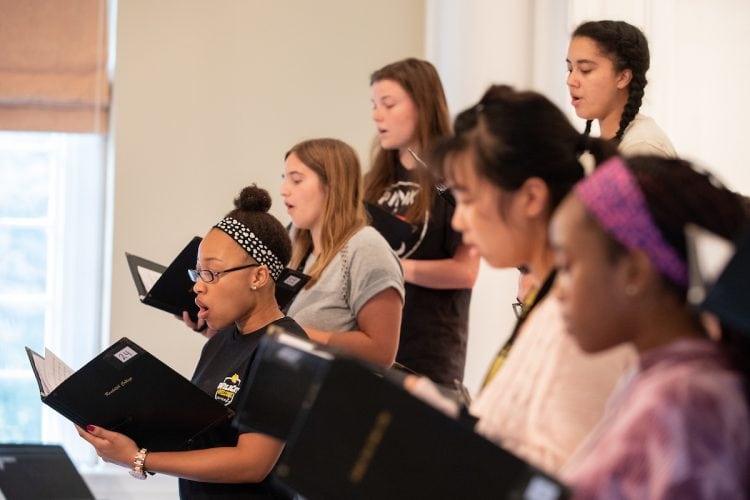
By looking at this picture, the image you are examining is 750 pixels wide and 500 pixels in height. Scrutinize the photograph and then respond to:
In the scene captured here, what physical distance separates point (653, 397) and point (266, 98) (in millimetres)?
3585

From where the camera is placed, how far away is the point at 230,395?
2387 millimetres

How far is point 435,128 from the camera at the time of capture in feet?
11.0

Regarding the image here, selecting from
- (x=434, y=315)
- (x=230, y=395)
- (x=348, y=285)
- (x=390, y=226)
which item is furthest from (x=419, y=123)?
(x=230, y=395)

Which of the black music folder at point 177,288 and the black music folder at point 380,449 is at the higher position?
the black music folder at point 380,449

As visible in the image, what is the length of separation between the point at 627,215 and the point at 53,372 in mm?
1655

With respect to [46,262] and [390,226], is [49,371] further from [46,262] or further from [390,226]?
[46,262]

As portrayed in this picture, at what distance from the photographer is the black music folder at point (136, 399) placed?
2246 mm

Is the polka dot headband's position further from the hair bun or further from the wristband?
the wristband

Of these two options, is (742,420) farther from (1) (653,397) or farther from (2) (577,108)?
(2) (577,108)

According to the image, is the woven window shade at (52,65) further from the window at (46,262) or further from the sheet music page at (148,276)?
the sheet music page at (148,276)

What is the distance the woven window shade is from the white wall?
87 millimetres

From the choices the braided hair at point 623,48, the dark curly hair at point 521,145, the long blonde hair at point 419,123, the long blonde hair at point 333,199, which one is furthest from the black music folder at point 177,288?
the dark curly hair at point 521,145

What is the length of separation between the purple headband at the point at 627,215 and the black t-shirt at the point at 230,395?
1275 millimetres

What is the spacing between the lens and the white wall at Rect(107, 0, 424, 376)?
441cm
